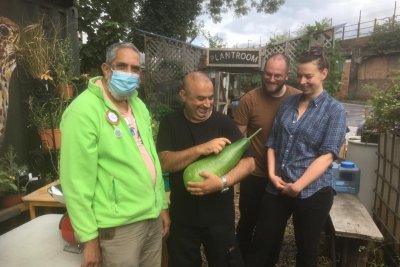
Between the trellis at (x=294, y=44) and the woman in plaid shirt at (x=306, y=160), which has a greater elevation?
the trellis at (x=294, y=44)

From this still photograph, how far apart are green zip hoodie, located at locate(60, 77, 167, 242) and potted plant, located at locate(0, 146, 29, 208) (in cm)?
182

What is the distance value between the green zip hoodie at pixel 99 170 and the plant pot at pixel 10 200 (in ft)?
5.99

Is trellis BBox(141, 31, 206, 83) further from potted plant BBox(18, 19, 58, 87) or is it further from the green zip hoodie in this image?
the green zip hoodie

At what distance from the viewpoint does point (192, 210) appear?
2.20 metres

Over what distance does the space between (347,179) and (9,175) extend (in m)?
4.03

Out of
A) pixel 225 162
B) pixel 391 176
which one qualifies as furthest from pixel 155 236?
pixel 391 176

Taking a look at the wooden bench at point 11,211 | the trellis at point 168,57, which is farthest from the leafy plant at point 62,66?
the trellis at point 168,57

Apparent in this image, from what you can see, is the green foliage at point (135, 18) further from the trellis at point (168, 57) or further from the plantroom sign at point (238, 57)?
the plantroom sign at point (238, 57)

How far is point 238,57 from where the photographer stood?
10031mm

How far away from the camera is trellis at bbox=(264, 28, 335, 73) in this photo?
29.1 ft

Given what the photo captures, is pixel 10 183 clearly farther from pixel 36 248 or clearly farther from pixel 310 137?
pixel 310 137

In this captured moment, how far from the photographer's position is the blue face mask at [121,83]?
194cm

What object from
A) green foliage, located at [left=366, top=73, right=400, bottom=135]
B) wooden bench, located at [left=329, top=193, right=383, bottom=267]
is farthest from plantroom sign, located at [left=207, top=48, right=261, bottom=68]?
wooden bench, located at [left=329, top=193, right=383, bottom=267]

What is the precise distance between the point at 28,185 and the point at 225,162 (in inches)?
101
